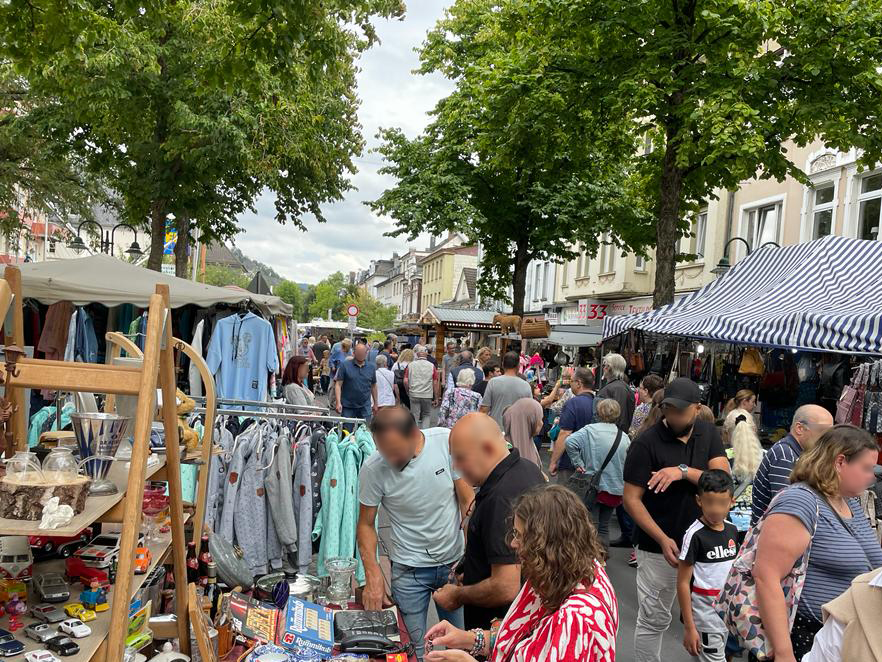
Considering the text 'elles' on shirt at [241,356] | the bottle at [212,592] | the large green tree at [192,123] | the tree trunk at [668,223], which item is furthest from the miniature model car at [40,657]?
the tree trunk at [668,223]

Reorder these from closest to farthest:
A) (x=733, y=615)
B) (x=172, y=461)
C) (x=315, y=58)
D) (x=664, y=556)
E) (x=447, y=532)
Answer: (x=172, y=461) → (x=733, y=615) → (x=447, y=532) → (x=664, y=556) → (x=315, y=58)

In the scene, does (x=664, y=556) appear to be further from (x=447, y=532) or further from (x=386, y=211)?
(x=386, y=211)

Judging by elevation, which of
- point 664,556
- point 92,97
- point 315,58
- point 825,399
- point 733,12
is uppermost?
point 733,12

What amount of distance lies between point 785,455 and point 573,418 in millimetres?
4048

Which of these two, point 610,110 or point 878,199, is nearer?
point 610,110

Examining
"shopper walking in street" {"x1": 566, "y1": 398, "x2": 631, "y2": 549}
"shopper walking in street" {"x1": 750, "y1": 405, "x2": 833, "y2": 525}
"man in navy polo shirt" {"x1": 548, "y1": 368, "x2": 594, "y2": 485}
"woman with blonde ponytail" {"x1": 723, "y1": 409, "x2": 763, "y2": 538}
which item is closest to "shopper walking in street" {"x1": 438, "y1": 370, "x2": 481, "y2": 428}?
"man in navy polo shirt" {"x1": 548, "y1": 368, "x2": 594, "y2": 485}

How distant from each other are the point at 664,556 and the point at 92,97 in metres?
13.1

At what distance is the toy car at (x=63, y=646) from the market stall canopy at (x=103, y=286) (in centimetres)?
465

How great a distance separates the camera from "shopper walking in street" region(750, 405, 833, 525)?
4070mm

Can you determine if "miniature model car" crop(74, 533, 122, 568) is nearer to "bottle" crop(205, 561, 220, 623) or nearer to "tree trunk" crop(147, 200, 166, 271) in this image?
"bottle" crop(205, 561, 220, 623)

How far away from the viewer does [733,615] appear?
315 cm

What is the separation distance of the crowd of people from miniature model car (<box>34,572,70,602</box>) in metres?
1.43

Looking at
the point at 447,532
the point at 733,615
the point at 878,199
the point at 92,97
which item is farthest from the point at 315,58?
the point at 878,199

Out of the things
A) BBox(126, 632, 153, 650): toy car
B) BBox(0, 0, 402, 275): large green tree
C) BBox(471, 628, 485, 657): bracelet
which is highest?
BBox(0, 0, 402, 275): large green tree
